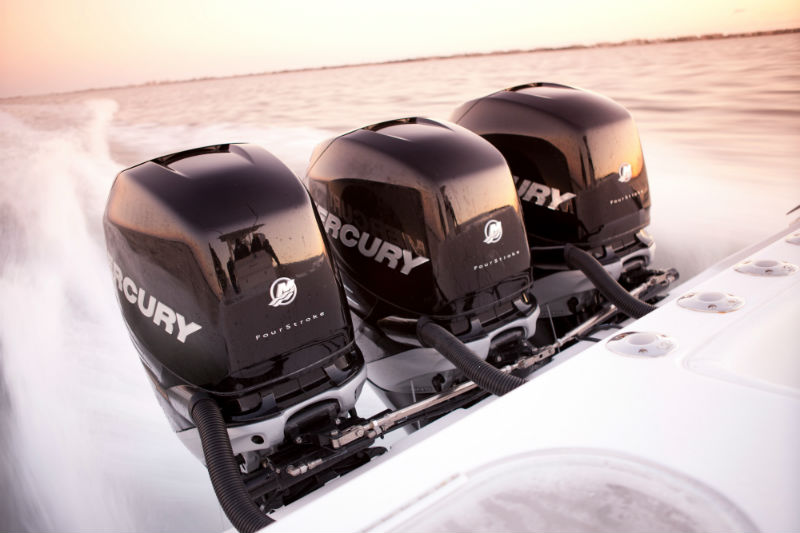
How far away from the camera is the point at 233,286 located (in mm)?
960

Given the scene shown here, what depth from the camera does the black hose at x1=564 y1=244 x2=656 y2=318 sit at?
1.33 meters

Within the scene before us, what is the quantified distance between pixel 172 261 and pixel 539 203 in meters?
0.87

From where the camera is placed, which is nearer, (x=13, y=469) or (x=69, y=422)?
(x=13, y=469)

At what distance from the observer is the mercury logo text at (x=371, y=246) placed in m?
1.21

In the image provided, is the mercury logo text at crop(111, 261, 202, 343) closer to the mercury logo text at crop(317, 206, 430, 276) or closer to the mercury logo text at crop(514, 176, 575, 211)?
the mercury logo text at crop(317, 206, 430, 276)

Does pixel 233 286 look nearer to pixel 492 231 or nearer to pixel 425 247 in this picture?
pixel 425 247

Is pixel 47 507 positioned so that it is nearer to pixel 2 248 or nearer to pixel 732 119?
pixel 2 248

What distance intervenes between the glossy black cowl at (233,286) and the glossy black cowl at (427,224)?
0.62 ft

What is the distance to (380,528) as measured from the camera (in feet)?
1.70

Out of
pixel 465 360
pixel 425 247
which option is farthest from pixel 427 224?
pixel 465 360

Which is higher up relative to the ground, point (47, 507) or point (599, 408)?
point (599, 408)

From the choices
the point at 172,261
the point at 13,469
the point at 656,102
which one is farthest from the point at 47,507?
the point at 656,102

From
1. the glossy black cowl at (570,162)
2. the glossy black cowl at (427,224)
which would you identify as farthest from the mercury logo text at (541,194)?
the glossy black cowl at (427,224)

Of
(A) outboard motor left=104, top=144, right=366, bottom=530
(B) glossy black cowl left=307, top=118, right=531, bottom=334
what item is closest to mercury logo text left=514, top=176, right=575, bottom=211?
→ (B) glossy black cowl left=307, top=118, right=531, bottom=334
